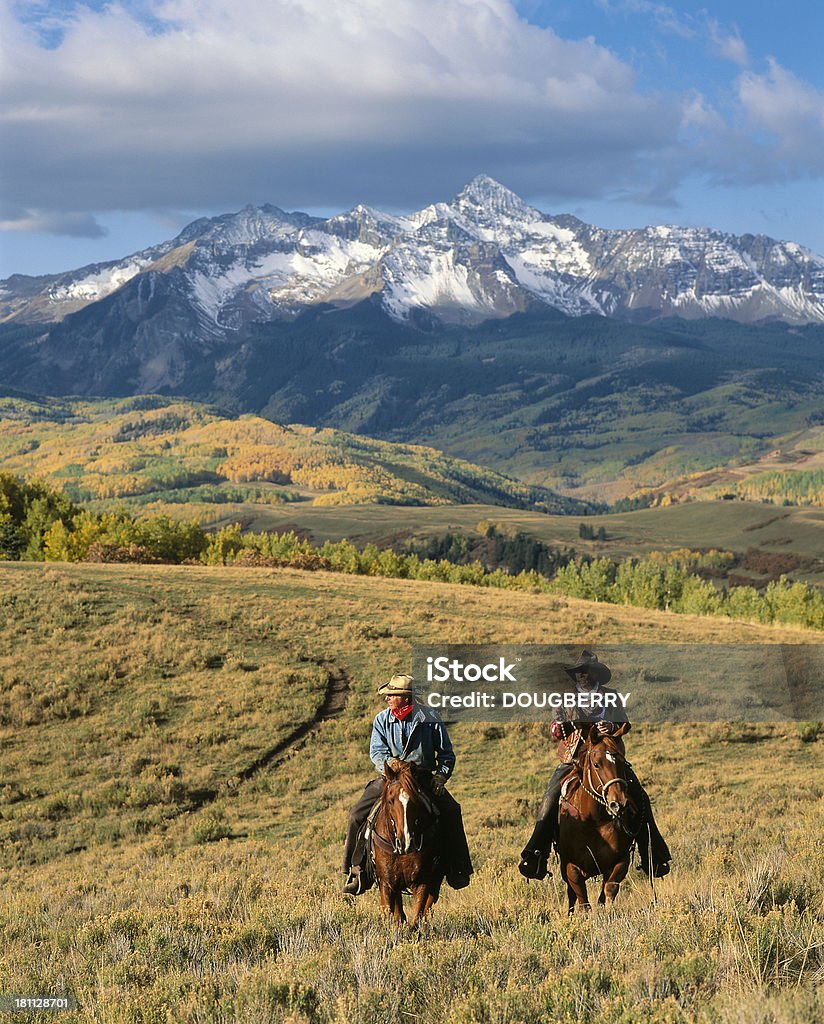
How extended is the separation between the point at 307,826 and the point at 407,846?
48.6ft

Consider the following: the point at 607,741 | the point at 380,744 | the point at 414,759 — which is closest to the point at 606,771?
the point at 607,741

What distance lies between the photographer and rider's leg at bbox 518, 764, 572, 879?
14883mm

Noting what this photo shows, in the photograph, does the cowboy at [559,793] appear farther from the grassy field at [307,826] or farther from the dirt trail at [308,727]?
the dirt trail at [308,727]

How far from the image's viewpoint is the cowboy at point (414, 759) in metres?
14.0

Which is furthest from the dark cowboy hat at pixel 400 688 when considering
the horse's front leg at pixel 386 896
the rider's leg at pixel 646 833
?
the rider's leg at pixel 646 833

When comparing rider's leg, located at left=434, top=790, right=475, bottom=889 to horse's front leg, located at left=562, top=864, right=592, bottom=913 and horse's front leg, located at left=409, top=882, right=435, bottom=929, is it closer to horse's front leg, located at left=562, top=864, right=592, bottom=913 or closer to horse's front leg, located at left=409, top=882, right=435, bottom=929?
horse's front leg, located at left=409, top=882, right=435, bottom=929

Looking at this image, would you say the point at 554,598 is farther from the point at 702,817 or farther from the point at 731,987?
the point at 731,987

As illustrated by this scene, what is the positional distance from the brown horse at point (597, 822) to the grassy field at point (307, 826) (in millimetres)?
701

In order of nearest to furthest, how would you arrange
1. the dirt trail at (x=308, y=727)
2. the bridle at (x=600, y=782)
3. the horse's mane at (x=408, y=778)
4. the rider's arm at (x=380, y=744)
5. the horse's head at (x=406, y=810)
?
the horse's head at (x=406, y=810), the horse's mane at (x=408, y=778), the bridle at (x=600, y=782), the rider's arm at (x=380, y=744), the dirt trail at (x=308, y=727)

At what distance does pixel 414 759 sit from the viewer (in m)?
14.2

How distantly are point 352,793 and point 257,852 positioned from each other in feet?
23.6

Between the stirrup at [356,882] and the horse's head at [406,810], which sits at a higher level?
the horse's head at [406,810]

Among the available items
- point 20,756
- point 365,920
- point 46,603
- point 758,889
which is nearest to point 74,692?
point 20,756

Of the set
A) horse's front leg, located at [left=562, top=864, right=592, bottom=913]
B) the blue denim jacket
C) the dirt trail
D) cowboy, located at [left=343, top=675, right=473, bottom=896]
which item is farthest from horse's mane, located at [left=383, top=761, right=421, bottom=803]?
the dirt trail
